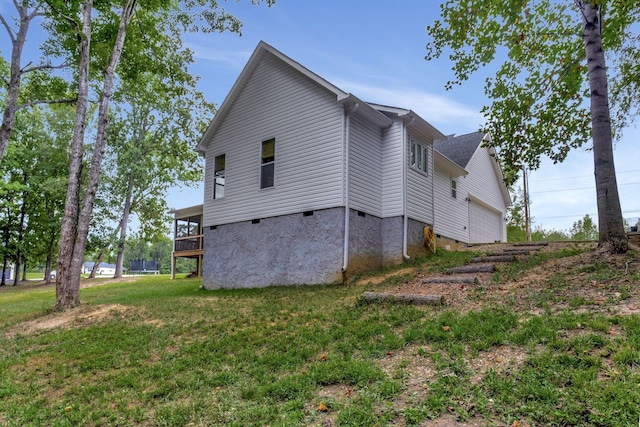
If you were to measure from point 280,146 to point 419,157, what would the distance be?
15.3 ft

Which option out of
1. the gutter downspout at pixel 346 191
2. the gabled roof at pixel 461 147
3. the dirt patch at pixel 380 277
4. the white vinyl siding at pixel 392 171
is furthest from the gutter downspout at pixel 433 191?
the gutter downspout at pixel 346 191

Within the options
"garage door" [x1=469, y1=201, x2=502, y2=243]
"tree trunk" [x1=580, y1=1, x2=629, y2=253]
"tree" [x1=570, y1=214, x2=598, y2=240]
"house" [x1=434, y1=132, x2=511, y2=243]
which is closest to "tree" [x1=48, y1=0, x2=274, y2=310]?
"house" [x1=434, y1=132, x2=511, y2=243]

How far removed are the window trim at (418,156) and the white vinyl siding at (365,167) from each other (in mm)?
1069

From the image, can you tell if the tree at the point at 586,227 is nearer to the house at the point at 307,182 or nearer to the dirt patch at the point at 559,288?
the house at the point at 307,182

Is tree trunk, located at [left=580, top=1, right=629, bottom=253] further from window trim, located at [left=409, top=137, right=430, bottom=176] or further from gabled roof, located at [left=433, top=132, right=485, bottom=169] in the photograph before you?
→ gabled roof, located at [left=433, top=132, right=485, bottom=169]

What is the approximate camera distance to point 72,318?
8797mm

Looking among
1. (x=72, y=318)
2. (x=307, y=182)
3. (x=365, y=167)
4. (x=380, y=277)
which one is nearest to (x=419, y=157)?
(x=365, y=167)

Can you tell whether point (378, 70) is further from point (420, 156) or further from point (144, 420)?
point (144, 420)

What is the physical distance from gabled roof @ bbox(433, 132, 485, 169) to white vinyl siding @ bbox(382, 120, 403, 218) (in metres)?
6.13

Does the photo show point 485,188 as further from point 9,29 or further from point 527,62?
point 9,29

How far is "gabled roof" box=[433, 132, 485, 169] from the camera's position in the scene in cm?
1784

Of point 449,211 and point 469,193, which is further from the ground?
point 469,193

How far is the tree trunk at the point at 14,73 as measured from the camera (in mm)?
11594

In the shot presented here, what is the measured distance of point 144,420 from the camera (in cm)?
379
